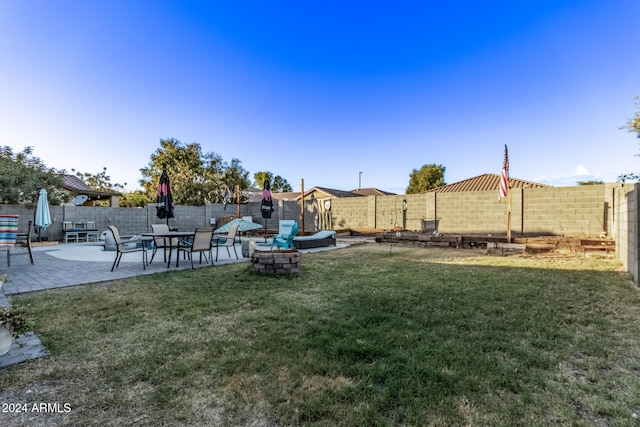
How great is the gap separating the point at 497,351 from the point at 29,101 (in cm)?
1504

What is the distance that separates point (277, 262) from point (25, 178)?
539 inches

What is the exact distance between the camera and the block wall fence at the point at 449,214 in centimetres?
970

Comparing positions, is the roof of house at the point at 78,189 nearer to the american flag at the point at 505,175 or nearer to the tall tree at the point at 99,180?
the tall tree at the point at 99,180

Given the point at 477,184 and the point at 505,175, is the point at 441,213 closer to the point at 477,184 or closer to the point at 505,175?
the point at 505,175

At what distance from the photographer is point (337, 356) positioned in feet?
7.06

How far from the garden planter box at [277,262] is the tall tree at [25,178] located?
510 inches

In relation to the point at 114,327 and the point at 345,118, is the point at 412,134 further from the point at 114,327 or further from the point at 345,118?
the point at 114,327

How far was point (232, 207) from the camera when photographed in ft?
60.8

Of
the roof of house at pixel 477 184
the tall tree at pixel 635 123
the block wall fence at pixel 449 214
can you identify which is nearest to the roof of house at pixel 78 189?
the block wall fence at pixel 449 214

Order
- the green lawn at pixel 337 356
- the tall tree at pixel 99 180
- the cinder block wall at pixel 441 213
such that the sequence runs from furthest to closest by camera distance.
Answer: the tall tree at pixel 99 180
the cinder block wall at pixel 441 213
the green lawn at pixel 337 356

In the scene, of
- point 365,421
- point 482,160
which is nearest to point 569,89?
point 482,160

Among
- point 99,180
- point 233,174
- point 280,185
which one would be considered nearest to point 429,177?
point 280,185

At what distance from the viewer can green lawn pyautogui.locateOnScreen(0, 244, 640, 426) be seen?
155cm

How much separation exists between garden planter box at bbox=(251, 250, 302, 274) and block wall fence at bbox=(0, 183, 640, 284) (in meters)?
5.99
